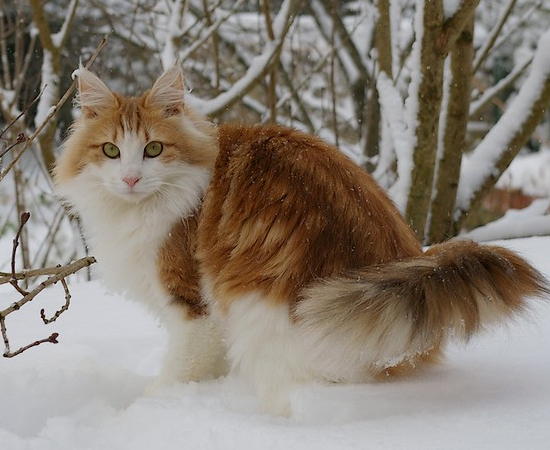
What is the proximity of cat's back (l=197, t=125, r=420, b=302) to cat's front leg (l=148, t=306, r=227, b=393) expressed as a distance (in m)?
0.18

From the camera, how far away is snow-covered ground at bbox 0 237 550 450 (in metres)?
1.67

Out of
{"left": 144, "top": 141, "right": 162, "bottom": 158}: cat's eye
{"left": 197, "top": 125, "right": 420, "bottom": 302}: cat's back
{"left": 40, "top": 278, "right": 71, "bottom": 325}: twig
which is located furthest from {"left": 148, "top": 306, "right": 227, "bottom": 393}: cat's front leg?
{"left": 144, "top": 141, "right": 162, "bottom": 158}: cat's eye

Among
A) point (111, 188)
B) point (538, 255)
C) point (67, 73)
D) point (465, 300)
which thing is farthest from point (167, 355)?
point (67, 73)

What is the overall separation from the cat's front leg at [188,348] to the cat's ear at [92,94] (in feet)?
2.59

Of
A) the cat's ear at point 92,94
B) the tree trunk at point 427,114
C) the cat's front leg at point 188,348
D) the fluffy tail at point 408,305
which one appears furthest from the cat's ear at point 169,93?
the tree trunk at point 427,114

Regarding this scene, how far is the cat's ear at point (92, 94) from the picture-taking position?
250 centimetres

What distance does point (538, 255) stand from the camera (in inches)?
125

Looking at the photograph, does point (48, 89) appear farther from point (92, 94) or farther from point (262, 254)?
point (262, 254)

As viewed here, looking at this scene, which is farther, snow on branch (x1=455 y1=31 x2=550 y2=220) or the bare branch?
the bare branch

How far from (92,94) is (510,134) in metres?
2.47

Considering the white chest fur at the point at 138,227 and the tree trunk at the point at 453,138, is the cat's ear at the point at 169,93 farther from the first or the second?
the tree trunk at the point at 453,138

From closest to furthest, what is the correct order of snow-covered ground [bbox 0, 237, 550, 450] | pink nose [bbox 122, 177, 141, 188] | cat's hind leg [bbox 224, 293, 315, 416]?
snow-covered ground [bbox 0, 237, 550, 450], cat's hind leg [bbox 224, 293, 315, 416], pink nose [bbox 122, 177, 141, 188]

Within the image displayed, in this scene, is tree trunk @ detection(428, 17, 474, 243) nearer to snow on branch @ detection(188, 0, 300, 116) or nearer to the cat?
snow on branch @ detection(188, 0, 300, 116)

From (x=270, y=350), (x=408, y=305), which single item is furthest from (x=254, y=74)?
(x=408, y=305)
